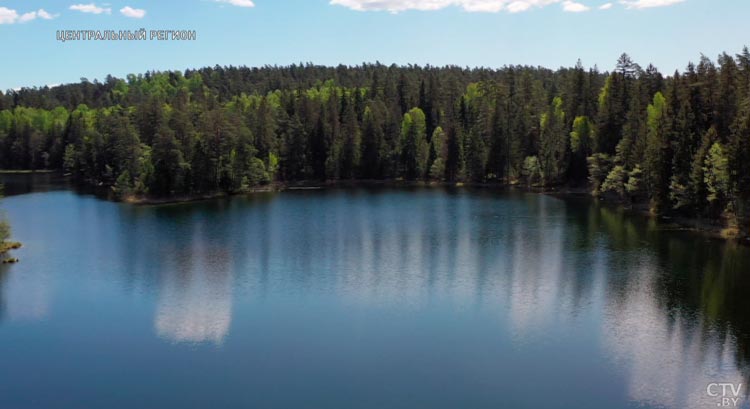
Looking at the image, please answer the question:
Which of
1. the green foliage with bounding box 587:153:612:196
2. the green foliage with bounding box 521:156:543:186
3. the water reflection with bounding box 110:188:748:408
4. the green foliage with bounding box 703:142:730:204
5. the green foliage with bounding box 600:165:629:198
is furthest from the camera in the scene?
the green foliage with bounding box 521:156:543:186

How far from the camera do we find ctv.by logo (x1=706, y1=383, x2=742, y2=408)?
2905cm

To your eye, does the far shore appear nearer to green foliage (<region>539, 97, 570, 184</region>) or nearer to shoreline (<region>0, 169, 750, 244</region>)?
shoreline (<region>0, 169, 750, 244</region>)

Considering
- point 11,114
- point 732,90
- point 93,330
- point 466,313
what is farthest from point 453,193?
point 11,114

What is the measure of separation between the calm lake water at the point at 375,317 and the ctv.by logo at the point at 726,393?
29 centimetres

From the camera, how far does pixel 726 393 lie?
3009cm

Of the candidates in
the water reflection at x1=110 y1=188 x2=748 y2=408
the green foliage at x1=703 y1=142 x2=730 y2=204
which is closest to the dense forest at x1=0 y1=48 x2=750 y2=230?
the green foliage at x1=703 y1=142 x2=730 y2=204

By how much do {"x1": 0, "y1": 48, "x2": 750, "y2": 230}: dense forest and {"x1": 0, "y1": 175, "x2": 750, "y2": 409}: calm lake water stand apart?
9386mm

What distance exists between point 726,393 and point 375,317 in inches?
768

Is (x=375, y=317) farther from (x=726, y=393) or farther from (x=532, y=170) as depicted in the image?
(x=532, y=170)

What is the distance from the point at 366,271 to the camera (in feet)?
173

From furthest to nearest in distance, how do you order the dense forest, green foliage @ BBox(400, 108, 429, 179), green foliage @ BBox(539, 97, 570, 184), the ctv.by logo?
green foliage @ BBox(400, 108, 429, 179) < green foliage @ BBox(539, 97, 570, 184) < the dense forest < the ctv.by logo

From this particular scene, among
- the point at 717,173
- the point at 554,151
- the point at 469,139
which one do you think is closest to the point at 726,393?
A: the point at 717,173

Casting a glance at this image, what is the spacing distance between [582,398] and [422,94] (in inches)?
4684

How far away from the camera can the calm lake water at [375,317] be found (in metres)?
31.3
